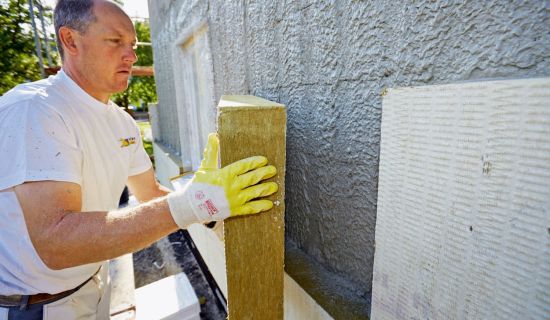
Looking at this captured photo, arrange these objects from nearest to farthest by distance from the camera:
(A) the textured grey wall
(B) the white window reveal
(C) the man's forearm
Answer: (A) the textured grey wall → (C) the man's forearm → (B) the white window reveal

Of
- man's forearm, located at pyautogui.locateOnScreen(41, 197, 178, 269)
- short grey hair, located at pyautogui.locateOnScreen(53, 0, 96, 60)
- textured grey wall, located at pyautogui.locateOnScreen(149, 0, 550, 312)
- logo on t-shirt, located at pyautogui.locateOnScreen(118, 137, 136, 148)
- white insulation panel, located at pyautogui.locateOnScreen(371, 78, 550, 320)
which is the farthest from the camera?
logo on t-shirt, located at pyautogui.locateOnScreen(118, 137, 136, 148)

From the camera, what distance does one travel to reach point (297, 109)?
1468 mm

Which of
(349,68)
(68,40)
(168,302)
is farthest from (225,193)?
(168,302)

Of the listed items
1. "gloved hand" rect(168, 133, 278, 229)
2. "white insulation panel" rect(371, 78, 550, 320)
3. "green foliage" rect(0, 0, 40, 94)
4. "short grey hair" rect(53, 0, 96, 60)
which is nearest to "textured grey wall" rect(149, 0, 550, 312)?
"white insulation panel" rect(371, 78, 550, 320)

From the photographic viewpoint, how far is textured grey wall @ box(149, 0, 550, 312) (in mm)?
676

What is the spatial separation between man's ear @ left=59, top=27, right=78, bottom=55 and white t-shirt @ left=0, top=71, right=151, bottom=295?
17cm

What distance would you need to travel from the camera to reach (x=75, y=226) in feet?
3.66

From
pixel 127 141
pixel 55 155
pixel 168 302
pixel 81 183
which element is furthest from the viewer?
pixel 168 302

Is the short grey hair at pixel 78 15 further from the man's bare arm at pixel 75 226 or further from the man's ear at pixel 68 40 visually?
the man's bare arm at pixel 75 226

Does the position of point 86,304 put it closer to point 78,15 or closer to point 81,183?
point 81,183

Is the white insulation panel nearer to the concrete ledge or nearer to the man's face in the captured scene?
the man's face

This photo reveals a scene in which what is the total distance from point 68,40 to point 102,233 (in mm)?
1270

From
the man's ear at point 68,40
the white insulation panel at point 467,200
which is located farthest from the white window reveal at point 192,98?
the white insulation panel at point 467,200

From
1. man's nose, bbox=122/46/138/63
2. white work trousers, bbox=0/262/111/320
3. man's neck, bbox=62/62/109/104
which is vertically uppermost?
man's nose, bbox=122/46/138/63
